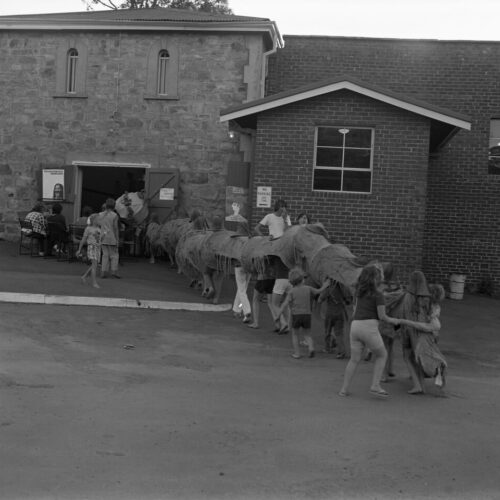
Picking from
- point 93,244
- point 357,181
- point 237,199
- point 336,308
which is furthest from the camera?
point 237,199

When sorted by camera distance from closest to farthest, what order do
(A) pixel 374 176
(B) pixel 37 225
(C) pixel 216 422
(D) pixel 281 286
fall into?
(C) pixel 216 422 → (D) pixel 281 286 → (A) pixel 374 176 → (B) pixel 37 225

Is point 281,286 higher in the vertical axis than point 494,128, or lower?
lower

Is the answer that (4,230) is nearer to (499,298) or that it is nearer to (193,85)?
(193,85)

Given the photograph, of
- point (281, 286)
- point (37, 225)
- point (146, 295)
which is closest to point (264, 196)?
point (146, 295)

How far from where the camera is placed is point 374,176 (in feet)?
52.2

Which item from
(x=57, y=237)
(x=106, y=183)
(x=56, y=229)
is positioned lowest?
(x=57, y=237)

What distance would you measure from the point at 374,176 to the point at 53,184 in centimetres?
858

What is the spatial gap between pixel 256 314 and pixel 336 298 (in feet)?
6.32

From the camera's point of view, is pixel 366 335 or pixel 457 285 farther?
pixel 457 285

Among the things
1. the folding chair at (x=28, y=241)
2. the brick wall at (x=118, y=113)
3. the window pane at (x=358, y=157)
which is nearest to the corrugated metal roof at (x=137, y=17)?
the brick wall at (x=118, y=113)

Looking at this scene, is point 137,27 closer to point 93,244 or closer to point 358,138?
point 358,138

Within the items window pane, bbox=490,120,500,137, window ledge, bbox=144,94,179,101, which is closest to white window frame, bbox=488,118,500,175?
window pane, bbox=490,120,500,137

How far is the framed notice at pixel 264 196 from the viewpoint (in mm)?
16109

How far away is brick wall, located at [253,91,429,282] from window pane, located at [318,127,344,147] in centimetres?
19
